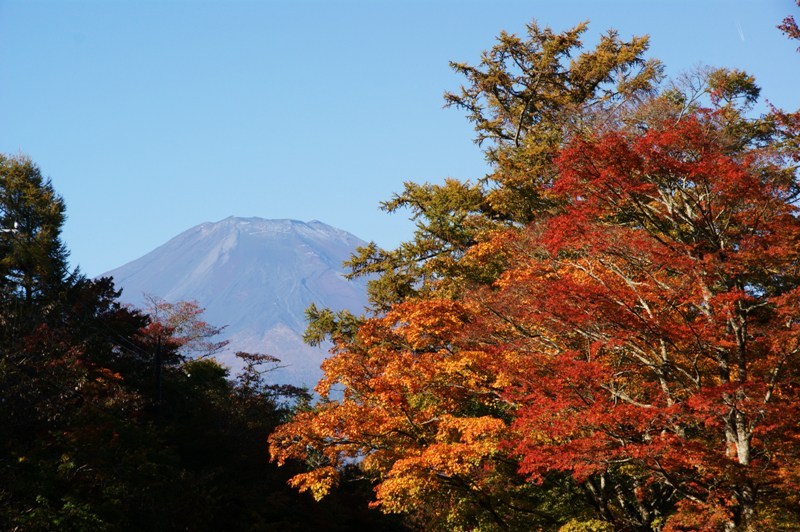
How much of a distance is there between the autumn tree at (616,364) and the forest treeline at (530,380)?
6 cm

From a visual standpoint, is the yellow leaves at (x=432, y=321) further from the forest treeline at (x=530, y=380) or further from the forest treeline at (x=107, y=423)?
the forest treeline at (x=107, y=423)

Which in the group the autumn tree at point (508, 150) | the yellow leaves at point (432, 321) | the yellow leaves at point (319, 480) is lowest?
the yellow leaves at point (319, 480)

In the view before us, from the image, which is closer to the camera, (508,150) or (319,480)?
(319,480)

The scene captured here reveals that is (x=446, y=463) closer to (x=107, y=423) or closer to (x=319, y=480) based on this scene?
(x=319, y=480)

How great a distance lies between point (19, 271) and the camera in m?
31.2

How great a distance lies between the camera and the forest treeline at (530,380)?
42.3 feet

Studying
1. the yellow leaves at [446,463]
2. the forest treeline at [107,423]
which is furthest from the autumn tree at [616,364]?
the forest treeline at [107,423]

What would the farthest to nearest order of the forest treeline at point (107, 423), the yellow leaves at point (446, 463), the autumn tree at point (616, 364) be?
the forest treeline at point (107, 423), the yellow leaves at point (446, 463), the autumn tree at point (616, 364)

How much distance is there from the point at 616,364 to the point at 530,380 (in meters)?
1.88

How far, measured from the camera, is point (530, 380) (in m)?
14.8

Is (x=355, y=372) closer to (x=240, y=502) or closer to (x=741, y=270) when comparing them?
(x=240, y=502)

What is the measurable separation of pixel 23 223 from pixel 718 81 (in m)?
26.3

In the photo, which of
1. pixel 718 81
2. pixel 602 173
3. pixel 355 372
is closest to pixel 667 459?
pixel 602 173

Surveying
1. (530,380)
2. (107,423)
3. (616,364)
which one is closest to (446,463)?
(530,380)
